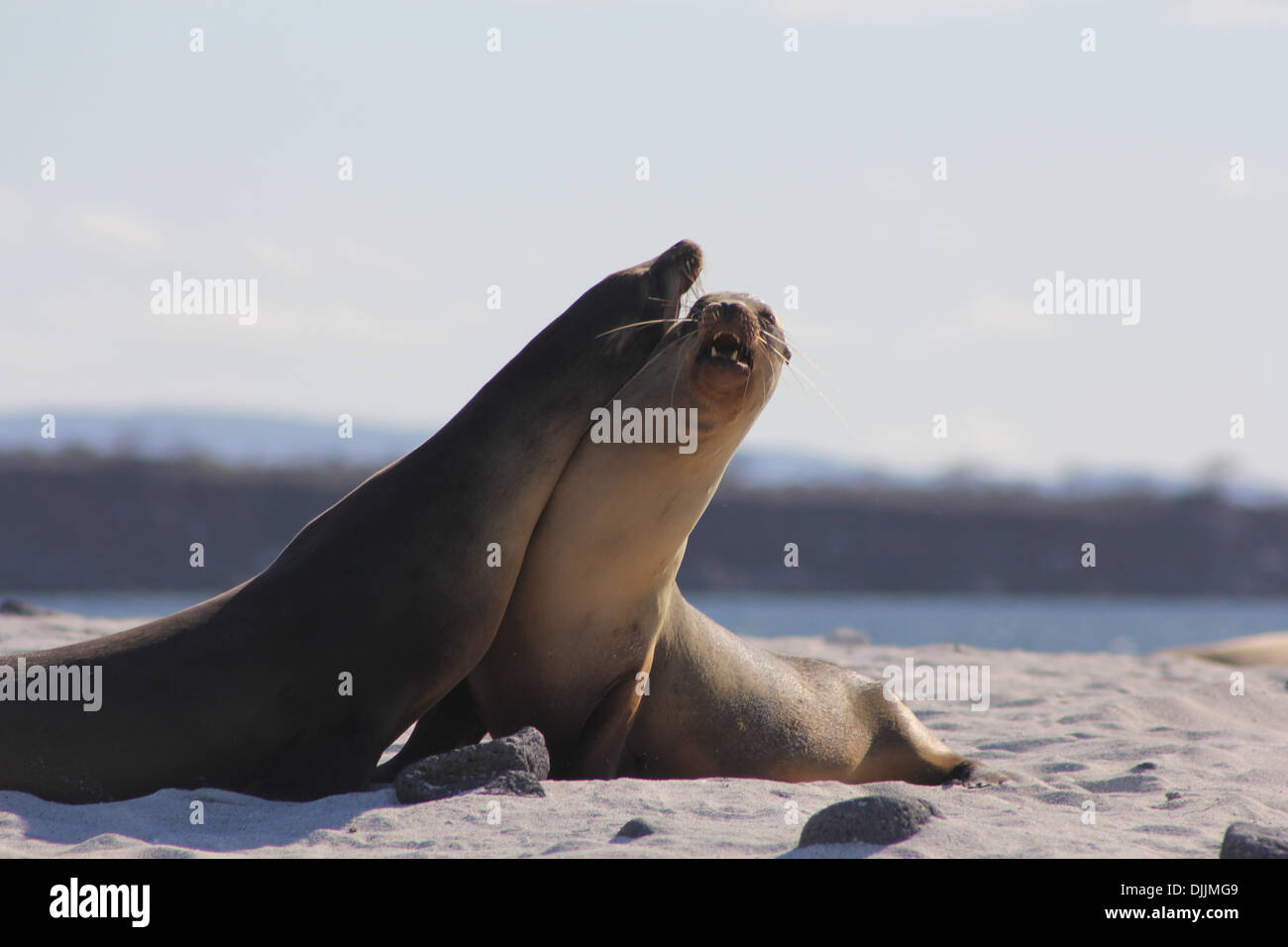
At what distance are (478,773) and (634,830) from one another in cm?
89

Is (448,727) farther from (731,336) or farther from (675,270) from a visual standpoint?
(675,270)

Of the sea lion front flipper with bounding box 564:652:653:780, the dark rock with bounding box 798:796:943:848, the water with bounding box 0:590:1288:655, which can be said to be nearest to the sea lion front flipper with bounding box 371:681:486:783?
the sea lion front flipper with bounding box 564:652:653:780

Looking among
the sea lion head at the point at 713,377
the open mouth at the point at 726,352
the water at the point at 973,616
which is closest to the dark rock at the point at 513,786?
the sea lion head at the point at 713,377

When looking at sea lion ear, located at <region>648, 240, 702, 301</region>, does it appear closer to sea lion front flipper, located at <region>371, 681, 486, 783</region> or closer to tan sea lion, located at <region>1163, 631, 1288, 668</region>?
sea lion front flipper, located at <region>371, 681, 486, 783</region>

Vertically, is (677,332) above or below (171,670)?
above

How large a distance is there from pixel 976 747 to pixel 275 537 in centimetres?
4855

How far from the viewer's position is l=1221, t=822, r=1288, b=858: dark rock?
14.1ft

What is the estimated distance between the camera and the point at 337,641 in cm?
537

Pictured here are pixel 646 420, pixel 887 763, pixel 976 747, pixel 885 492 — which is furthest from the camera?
pixel 885 492

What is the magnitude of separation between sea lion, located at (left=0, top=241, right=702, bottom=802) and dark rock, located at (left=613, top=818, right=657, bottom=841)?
1.17 m
